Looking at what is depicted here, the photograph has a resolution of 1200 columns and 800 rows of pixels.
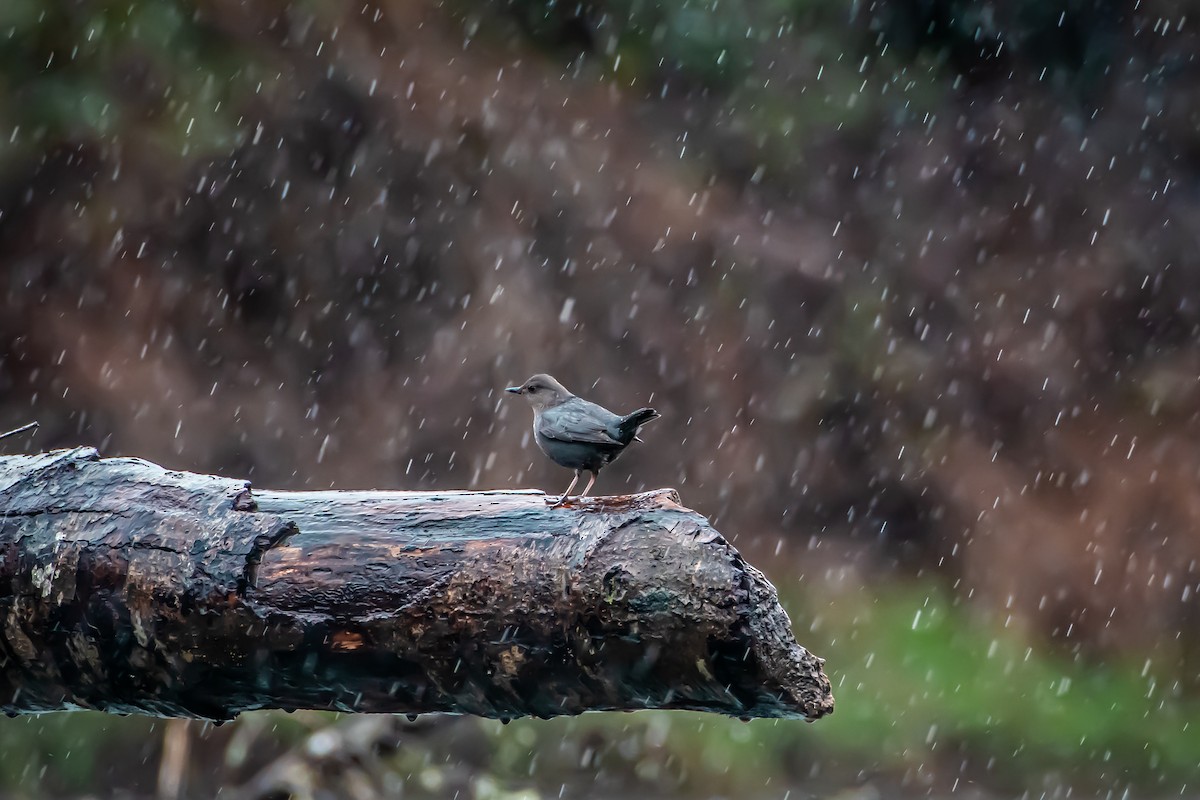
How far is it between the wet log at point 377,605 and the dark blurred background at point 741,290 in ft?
18.3

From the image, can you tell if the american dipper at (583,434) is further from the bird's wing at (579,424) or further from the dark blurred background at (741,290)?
the dark blurred background at (741,290)

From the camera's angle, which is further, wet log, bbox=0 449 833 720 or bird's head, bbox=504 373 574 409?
bird's head, bbox=504 373 574 409

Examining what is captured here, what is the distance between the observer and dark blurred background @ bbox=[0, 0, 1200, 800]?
25.1 feet

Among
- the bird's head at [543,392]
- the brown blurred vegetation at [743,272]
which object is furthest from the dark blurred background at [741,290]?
the bird's head at [543,392]

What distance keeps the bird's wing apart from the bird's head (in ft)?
0.97

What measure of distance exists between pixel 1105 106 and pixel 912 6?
1630mm

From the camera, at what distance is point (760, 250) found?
27.1 ft

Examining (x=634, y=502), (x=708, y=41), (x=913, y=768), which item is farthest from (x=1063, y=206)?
(x=634, y=502)

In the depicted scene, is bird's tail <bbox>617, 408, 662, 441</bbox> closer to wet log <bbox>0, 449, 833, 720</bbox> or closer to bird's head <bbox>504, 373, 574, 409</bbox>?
bird's head <bbox>504, 373, 574, 409</bbox>

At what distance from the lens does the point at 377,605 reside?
196 centimetres

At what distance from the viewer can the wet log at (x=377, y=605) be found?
1.85m

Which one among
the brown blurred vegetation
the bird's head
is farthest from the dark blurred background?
the bird's head

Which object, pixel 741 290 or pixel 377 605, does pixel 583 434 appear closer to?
pixel 377 605

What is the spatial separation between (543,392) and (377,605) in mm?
1520
